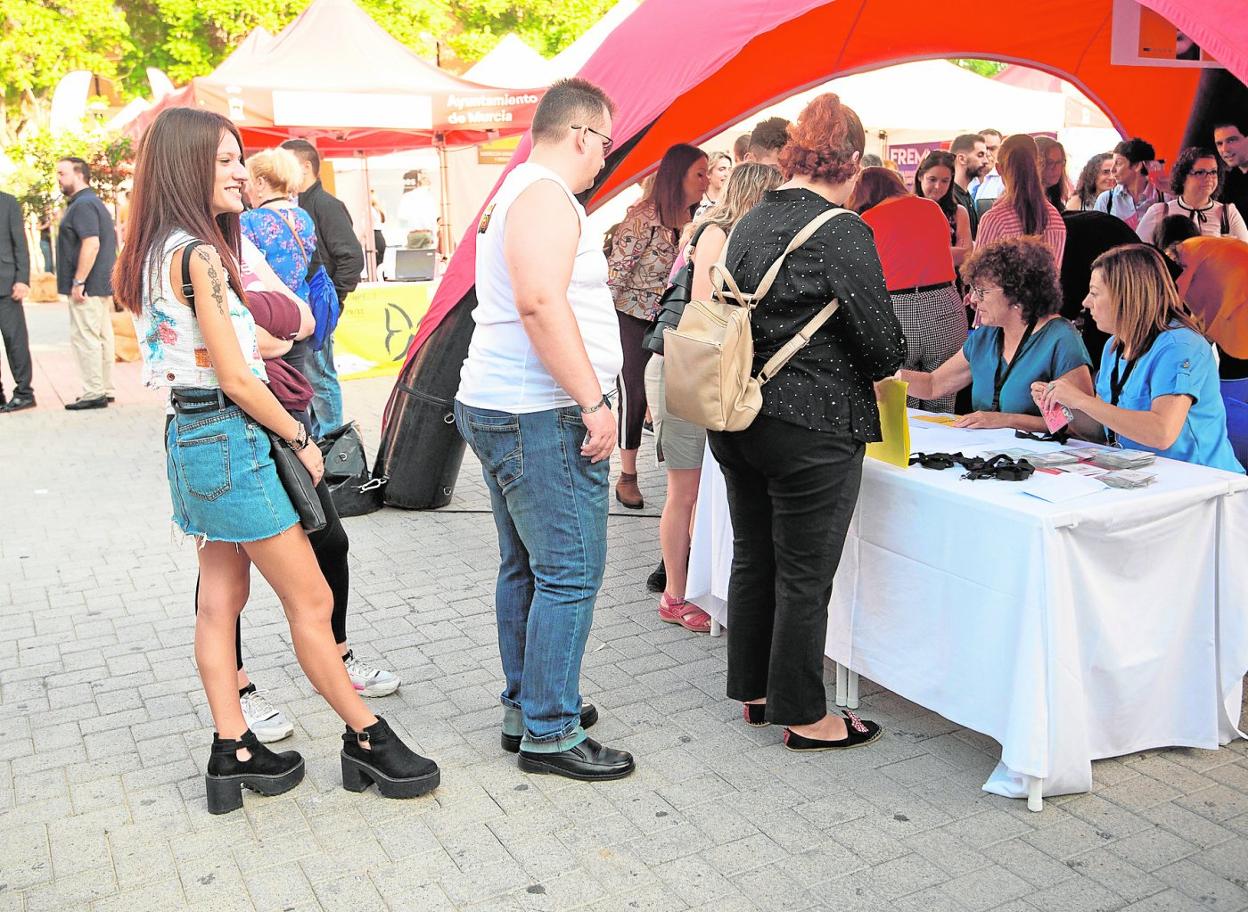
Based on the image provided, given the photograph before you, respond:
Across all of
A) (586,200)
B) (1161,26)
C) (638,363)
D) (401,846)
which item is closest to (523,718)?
(401,846)

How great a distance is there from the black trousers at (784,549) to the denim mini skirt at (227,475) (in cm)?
124

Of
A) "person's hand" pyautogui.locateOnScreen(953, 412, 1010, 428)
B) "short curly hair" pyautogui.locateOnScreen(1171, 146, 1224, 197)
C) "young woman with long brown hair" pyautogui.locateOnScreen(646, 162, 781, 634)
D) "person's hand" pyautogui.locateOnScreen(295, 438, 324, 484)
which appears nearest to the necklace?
"short curly hair" pyautogui.locateOnScreen(1171, 146, 1224, 197)

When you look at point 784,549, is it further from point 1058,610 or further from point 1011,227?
point 1011,227

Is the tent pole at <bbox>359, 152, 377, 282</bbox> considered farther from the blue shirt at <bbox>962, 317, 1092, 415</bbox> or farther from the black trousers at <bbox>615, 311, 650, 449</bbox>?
the blue shirt at <bbox>962, 317, 1092, 415</bbox>

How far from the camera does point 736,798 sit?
Result: 322cm

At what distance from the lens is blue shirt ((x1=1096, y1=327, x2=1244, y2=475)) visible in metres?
3.67

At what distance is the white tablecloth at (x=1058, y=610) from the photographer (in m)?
3.04

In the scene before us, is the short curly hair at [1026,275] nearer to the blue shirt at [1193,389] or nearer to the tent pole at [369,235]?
the blue shirt at [1193,389]

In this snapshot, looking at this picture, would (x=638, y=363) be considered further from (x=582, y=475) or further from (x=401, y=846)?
(x=401, y=846)

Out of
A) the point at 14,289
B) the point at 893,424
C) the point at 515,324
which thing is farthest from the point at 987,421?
the point at 14,289

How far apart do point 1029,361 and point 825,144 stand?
57.3 inches

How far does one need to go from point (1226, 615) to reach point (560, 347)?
2063mm

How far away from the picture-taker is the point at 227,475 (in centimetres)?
289

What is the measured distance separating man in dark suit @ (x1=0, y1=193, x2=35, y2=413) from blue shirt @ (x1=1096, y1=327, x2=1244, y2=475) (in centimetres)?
830
